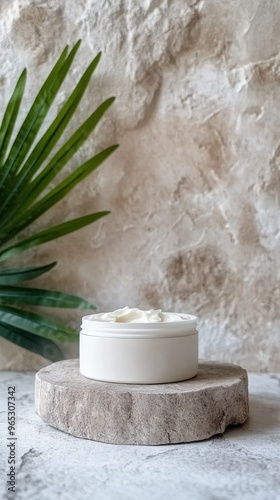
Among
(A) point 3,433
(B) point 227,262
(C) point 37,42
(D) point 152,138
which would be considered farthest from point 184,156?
(A) point 3,433

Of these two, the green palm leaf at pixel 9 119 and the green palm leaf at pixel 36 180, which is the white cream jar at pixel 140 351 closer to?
the green palm leaf at pixel 36 180

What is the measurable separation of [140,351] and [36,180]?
0.55 meters

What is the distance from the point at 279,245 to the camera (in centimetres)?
128

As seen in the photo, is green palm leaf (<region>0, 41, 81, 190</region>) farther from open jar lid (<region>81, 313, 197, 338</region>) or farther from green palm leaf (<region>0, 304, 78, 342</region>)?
open jar lid (<region>81, 313, 197, 338</region>)

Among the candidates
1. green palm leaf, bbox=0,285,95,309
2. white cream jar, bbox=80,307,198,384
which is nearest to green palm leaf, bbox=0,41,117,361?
green palm leaf, bbox=0,285,95,309

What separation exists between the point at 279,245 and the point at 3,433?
0.73 meters

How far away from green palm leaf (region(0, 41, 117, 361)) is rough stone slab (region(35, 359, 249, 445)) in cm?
41

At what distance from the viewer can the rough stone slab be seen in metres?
0.78

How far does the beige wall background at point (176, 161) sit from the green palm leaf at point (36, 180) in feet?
0.18

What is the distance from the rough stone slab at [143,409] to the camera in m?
0.78

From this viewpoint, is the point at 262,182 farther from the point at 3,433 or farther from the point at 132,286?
the point at 3,433

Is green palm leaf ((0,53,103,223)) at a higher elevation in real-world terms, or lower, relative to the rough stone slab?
higher

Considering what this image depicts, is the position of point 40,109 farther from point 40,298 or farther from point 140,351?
point 140,351

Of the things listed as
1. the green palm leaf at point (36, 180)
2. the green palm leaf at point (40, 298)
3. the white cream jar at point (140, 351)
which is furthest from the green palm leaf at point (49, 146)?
the white cream jar at point (140, 351)
